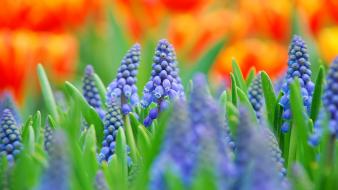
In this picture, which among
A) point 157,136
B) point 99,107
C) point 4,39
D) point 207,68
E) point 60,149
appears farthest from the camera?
point 4,39

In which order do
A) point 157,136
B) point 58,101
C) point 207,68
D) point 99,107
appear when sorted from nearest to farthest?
point 157,136, point 99,107, point 58,101, point 207,68

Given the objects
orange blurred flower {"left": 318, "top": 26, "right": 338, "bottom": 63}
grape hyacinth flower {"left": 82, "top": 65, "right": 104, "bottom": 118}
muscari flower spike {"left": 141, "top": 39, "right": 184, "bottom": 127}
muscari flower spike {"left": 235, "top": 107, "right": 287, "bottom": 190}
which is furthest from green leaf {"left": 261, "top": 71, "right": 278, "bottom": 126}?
orange blurred flower {"left": 318, "top": 26, "right": 338, "bottom": 63}

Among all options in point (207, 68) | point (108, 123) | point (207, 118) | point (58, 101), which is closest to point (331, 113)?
point (207, 118)

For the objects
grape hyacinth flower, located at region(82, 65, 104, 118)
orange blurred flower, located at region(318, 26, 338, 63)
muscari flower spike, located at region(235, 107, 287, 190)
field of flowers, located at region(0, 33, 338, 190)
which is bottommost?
muscari flower spike, located at region(235, 107, 287, 190)

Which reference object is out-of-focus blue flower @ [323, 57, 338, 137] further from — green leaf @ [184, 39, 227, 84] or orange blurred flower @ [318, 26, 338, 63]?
green leaf @ [184, 39, 227, 84]

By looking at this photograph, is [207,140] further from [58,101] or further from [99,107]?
[58,101]

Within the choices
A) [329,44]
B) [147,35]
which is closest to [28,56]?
[147,35]

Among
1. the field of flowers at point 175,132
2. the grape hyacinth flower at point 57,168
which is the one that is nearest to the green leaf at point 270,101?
the field of flowers at point 175,132
